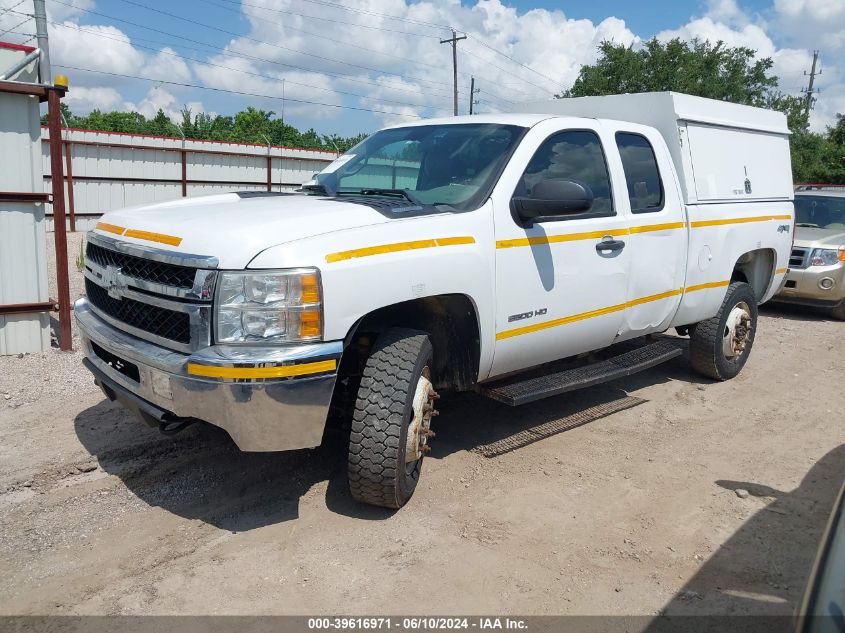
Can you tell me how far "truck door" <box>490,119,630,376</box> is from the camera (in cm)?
415

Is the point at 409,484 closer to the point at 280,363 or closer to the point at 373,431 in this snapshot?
the point at 373,431

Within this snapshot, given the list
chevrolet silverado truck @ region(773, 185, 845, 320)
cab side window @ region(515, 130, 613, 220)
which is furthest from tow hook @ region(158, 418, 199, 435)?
chevrolet silverado truck @ region(773, 185, 845, 320)

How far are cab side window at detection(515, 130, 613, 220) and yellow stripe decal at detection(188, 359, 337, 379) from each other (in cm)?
182

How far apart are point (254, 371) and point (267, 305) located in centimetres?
29

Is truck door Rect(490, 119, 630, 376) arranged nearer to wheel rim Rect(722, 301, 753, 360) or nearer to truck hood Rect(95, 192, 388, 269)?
truck hood Rect(95, 192, 388, 269)

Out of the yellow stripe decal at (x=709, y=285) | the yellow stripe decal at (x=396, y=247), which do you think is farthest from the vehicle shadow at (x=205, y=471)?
the yellow stripe decal at (x=709, y=285)

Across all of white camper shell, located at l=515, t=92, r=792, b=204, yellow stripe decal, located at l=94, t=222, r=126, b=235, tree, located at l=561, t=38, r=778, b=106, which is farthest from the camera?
tree, located at l=561, t=38, r=778, b=106

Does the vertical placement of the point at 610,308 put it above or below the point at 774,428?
above

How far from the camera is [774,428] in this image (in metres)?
5.45

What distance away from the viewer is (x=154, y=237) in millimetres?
3484

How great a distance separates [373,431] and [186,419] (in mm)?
991

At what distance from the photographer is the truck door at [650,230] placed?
5066 mm

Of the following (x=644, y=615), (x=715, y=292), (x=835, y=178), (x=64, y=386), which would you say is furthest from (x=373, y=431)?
(x=835, y=178)

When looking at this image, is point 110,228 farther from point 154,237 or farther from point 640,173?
point 640,173
